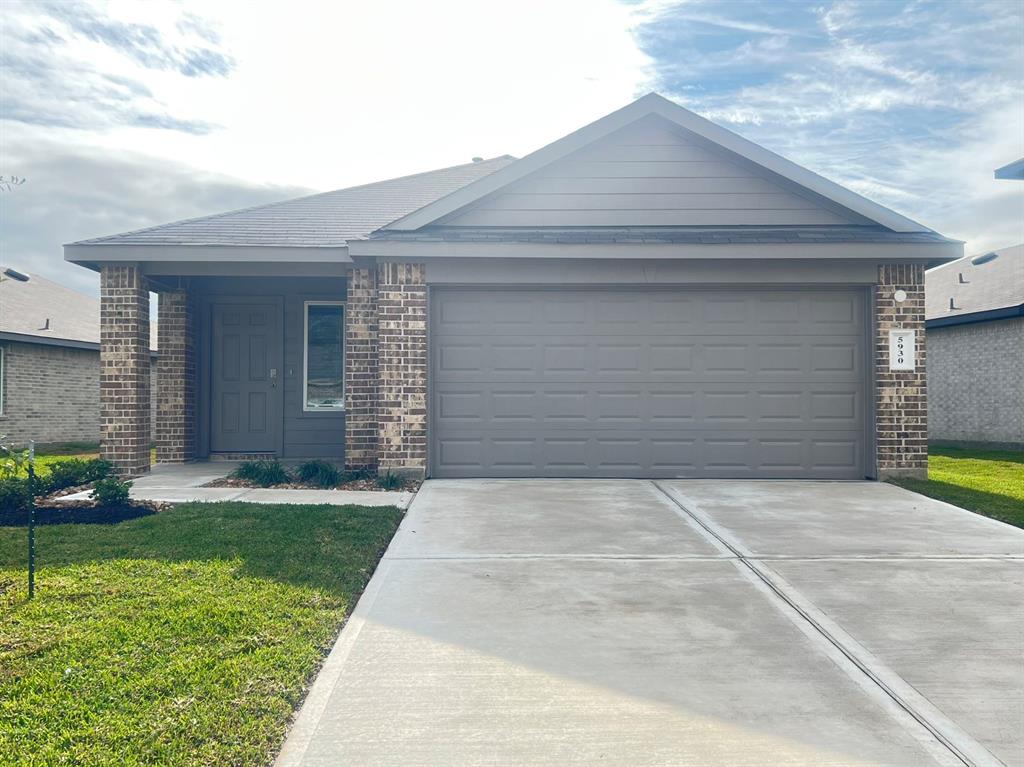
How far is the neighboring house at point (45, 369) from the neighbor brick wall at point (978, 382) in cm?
2095

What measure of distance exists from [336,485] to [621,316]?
14.1 feet

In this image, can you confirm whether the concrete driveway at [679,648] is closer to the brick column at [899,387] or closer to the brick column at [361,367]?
the brick column at [899,387]

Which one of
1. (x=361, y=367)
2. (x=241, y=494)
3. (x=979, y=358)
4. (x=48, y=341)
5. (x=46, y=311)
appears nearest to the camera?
(x=241, y=494)

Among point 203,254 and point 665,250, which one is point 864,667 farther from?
point 203,254

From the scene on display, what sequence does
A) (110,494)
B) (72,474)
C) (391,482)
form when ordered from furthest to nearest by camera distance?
(391,482) → (72,474) → (110,494)

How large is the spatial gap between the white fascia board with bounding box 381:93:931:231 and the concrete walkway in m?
3.51

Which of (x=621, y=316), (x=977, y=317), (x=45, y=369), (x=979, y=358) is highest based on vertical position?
(x=977, y=317)

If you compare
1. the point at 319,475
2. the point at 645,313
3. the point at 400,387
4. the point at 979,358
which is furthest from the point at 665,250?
the point at 979,358

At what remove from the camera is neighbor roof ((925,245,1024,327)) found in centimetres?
1630

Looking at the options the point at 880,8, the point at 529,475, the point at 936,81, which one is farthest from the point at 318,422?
the point at 936,81

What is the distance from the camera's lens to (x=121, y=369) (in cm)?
1034

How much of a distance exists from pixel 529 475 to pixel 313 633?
19.2 feet

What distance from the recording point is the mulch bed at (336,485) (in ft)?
29.8

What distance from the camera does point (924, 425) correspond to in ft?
31.9
